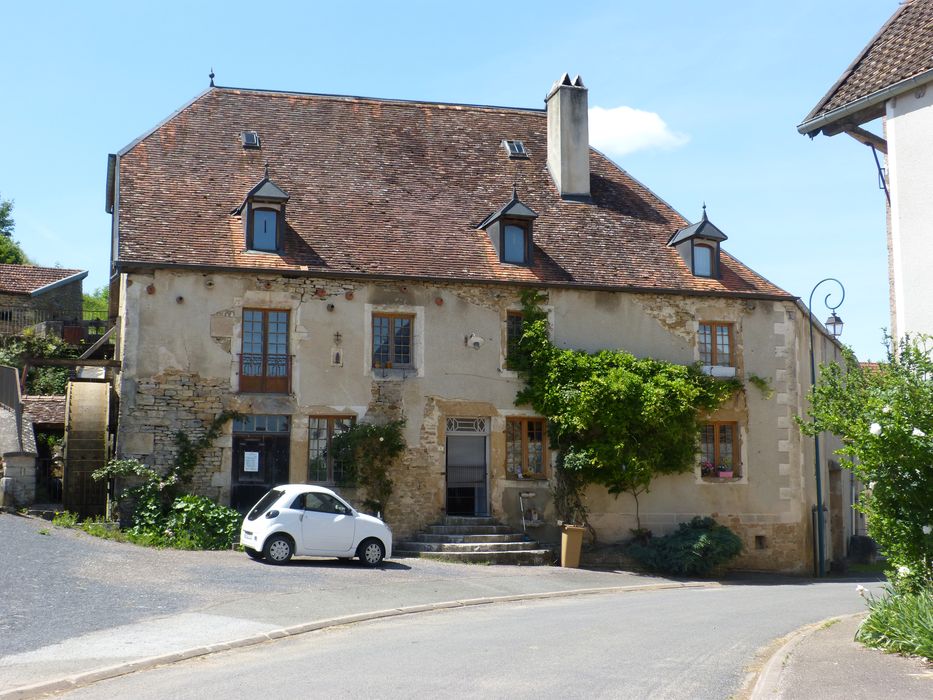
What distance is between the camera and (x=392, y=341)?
22.1 metres

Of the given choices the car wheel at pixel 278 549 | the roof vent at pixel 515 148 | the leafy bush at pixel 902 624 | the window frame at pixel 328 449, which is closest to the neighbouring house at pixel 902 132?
the leafy bush at pixel 902 624

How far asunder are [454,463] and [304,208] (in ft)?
20.9

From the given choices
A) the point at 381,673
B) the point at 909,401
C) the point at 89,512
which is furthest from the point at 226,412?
the point at 909,401

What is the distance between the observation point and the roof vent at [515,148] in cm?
2622

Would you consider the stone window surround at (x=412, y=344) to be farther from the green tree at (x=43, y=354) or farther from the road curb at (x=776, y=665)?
the green tree at (x=43, y=354)

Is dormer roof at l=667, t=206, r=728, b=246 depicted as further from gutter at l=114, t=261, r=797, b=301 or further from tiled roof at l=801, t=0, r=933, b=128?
tiled roof at l=801, t=0, r=933, b=128

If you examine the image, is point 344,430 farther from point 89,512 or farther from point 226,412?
point 89,512

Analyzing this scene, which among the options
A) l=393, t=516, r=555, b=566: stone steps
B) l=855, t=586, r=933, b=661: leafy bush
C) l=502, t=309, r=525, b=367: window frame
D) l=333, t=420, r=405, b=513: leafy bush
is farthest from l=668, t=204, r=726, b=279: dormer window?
l=855, t=586, r=933, b=661: leafy bush

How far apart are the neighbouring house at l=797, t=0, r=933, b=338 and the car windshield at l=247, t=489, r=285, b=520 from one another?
1044 cm

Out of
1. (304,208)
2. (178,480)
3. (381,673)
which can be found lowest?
(381,673)

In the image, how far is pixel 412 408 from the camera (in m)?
21.9

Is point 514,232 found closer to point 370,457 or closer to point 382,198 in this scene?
Result: point 382,198

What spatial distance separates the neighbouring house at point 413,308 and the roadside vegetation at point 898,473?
11755mm

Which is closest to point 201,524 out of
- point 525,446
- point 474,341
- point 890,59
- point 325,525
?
point 325,525
